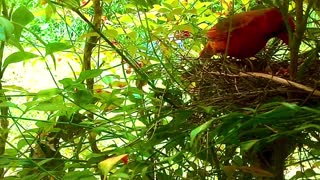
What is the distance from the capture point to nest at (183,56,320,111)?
53 centimetres

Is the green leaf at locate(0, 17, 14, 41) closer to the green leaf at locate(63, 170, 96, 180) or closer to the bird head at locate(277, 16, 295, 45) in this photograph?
the green leaf at locate(63, 170, 96, 180)

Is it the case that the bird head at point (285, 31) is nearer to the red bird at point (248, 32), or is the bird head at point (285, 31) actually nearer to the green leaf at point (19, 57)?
the red bird at point (248, 32)

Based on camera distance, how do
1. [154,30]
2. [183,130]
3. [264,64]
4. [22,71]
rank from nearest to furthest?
[183,130] → [264,64] → [154,30] → [22,71]

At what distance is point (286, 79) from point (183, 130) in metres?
0.13

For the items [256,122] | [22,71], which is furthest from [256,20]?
[22,71]

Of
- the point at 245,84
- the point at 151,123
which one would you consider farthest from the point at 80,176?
the point at 245,84

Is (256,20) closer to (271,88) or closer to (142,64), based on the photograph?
(271,88)

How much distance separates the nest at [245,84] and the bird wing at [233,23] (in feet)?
0.12

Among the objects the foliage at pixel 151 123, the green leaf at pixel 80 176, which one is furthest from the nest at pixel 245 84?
the green leaf at pixel 80 176

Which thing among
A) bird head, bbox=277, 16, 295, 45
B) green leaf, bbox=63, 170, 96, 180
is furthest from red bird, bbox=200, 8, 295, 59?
green leaf, bbox=63, 170, 96, 180

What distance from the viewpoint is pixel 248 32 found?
63 centimetres

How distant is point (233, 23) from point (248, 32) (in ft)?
0.10

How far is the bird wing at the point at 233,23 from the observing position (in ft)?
2.05

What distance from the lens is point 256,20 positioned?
62cm
